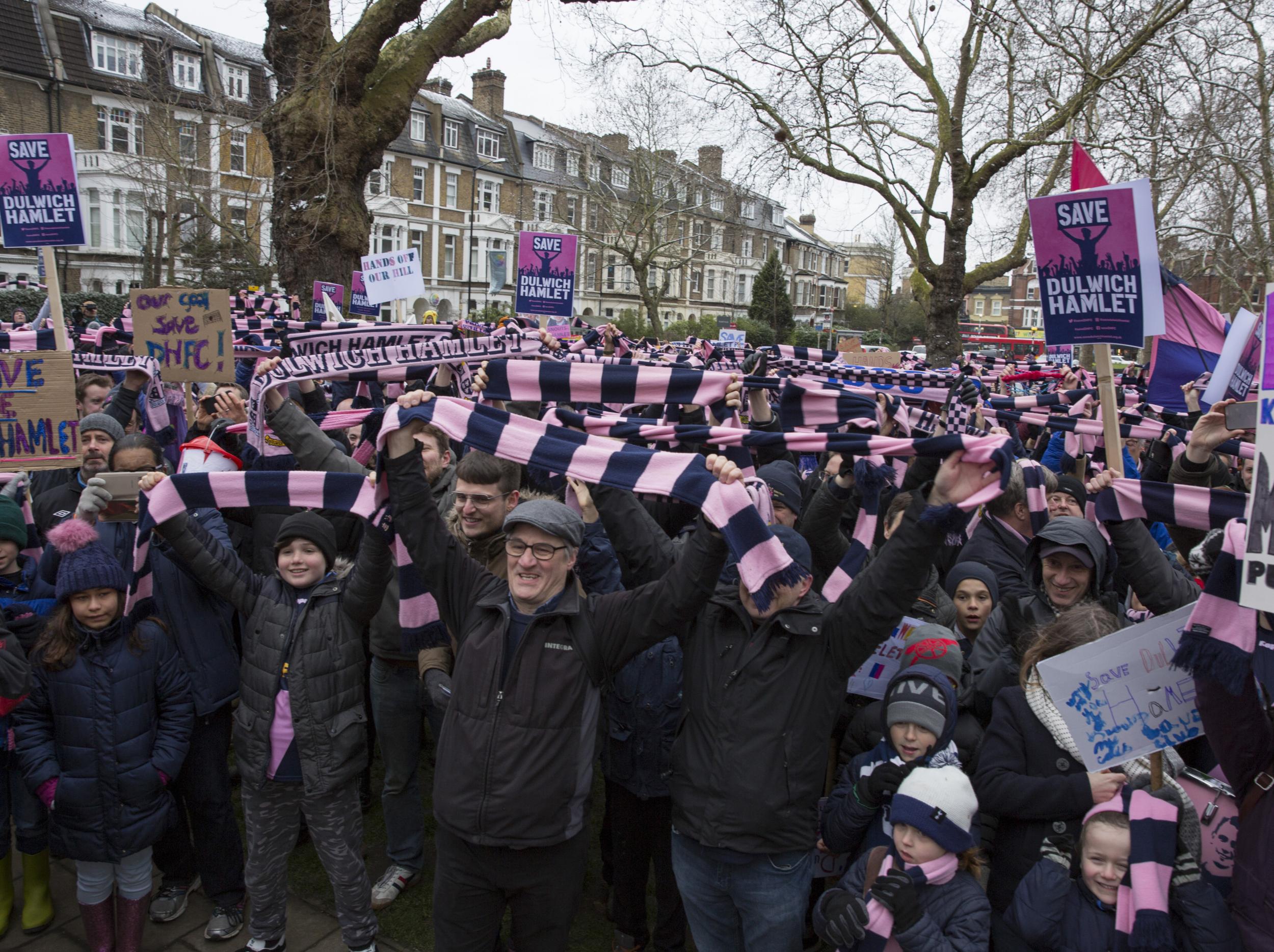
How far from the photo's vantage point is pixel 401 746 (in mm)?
4086

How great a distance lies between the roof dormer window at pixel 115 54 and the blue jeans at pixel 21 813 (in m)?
39.9

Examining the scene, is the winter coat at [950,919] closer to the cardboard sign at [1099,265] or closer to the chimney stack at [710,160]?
the cardboard sign at [1099,265]

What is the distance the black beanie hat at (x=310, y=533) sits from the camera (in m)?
3.59

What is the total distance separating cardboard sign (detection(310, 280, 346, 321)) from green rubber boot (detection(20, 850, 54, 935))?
6.89 m

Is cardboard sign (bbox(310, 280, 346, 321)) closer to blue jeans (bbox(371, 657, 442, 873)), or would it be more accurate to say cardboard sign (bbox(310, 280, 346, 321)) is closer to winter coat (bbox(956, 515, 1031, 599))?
blue jeans (bbox(371, 657, 442, 873))

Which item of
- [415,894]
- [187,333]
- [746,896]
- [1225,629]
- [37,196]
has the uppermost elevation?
[37,196]

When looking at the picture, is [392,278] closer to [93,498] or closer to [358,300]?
[358,300]

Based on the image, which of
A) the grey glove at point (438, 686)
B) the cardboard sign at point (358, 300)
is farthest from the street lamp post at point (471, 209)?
the grey glove at point (438, 686)

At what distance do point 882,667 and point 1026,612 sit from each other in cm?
55

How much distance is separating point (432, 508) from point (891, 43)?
1542 centimetres

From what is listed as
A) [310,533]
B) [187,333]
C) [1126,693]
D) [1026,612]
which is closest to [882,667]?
[1026,612]

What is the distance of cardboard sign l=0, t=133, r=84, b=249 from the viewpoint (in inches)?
237

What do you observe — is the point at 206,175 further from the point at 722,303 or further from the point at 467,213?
the point at 722,303

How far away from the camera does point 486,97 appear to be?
178 feet
